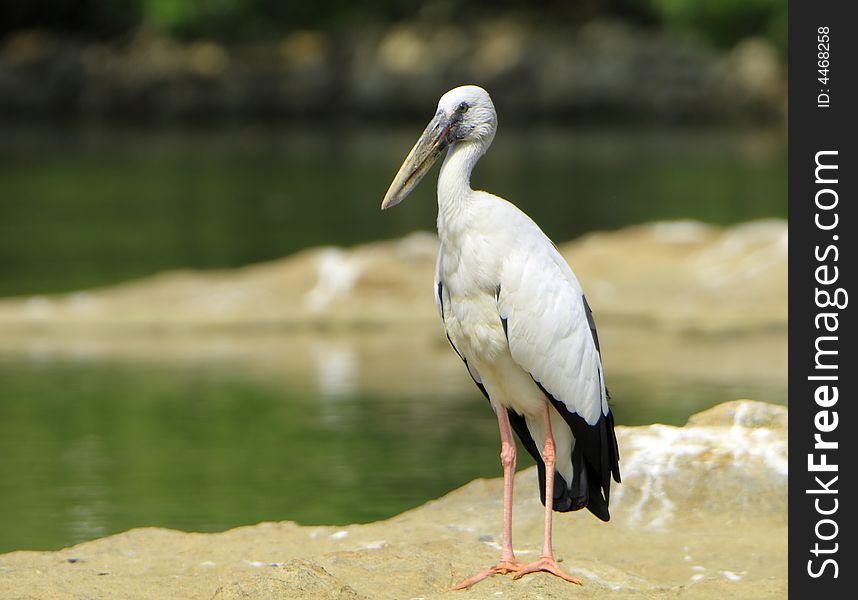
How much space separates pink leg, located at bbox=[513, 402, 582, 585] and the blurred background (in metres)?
2.37

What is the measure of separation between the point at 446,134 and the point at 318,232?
592 inches

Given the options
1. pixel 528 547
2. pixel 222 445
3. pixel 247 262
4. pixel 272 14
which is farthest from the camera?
pixel 272 14

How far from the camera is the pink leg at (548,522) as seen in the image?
6.00 metres

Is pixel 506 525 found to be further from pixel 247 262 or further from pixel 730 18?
pixel 730 18

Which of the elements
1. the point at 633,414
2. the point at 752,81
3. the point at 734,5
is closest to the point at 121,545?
the point at 633,414

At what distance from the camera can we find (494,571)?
6.06 metres

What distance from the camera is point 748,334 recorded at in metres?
13.3

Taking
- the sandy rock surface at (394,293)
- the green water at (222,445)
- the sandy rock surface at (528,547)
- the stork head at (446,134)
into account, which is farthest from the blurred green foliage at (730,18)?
the stork head at (446,134)

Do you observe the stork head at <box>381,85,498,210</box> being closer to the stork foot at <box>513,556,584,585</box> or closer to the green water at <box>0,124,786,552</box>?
the stork foot at <box>513,556,584,585</box>

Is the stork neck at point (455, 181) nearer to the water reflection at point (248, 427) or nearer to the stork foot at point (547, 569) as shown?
the stork foot at point (547, 569)

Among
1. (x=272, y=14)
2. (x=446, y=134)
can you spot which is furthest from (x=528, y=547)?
(x=272, y=14)

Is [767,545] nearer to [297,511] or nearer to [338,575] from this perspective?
[338,575]

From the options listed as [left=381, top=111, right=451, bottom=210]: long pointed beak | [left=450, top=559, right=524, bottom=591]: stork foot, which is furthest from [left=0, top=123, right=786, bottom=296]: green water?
[left=450, top=559, right=524, bottom=591]: stork foot

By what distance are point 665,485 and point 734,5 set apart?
29846 millimetres
